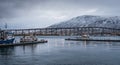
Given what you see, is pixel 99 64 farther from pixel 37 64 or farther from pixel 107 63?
pixel 37 64

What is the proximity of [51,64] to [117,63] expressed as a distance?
1005 cm

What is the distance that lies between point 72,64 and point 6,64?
977 centimetres

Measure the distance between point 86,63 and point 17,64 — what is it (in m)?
10.3

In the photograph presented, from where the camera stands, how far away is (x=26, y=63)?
32.0 meters

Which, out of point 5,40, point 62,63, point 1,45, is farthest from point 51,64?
point 5,40

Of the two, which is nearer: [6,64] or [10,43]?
[6,64]

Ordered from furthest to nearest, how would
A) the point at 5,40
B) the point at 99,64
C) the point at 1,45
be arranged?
the point at 5,40 < the point at 1,45 < the point at 99,64

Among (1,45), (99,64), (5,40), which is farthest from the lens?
(5,40)

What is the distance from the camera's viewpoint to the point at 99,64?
3112 centimetres

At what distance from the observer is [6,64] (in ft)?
103

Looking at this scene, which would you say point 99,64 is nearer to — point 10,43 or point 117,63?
point 117,63

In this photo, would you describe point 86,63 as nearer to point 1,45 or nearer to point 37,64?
point 37,64

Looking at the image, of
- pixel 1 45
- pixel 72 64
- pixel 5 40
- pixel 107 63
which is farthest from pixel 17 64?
pixel 5 40

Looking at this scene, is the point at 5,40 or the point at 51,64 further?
the point at 5,40
